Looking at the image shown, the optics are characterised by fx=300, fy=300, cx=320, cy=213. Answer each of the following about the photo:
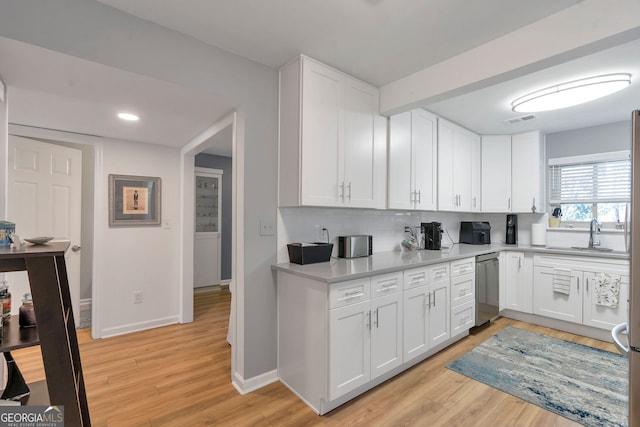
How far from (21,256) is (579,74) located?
3.68 meters

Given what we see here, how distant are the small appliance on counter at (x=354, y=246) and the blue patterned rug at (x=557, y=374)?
1227 millimetres

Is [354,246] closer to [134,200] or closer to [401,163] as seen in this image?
[401,163]

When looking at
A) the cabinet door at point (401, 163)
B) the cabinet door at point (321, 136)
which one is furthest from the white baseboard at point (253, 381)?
the cabinet door at point (401, 163)

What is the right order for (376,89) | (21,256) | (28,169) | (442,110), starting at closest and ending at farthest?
1. (21,256)
2. (376,89)
3. (28,169)
4. (442,110)

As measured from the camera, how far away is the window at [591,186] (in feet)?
11.7

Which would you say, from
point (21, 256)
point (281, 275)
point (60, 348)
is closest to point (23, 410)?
point (60, 348)

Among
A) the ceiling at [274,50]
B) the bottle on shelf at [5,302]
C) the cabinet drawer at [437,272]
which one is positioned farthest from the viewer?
the cabinet drawer at [437,272]

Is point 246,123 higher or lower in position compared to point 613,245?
higher

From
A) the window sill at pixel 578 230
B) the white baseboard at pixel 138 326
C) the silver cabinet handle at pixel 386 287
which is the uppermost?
the window sill at pixel 578 230

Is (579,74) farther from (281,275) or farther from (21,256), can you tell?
(21,256)

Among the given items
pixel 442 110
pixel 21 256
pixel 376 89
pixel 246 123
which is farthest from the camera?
pixel 442 110

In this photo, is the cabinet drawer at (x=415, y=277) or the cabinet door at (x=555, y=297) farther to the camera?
the cabinet door at (x=555, y=297)

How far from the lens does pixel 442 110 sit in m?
3.36

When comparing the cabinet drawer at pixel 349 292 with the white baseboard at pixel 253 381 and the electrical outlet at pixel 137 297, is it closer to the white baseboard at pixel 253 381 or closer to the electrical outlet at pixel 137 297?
the white baseboard at pixel 253 381
